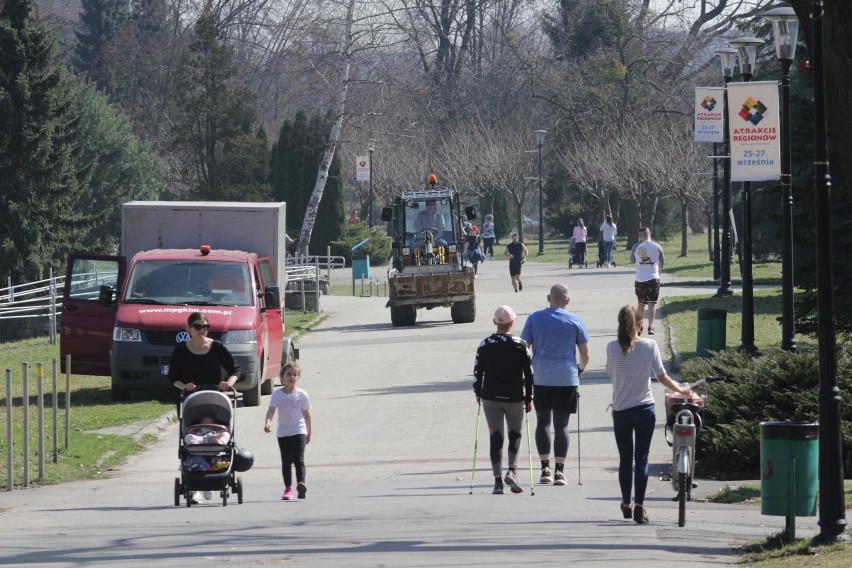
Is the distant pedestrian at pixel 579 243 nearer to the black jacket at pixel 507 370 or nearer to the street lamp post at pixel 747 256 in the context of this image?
the street lamp post at pixel 747 256

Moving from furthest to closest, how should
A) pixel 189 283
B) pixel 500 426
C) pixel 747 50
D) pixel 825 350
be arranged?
pixel 747 50 → pixel 189 283 → pixel 500 426 → pixel 825 350

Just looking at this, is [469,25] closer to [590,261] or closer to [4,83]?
[590,261]

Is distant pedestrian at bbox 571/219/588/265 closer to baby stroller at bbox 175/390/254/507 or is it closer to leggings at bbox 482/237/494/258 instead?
leggings at bbox 482/237/494/258

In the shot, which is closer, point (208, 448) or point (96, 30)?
point (208, 448)

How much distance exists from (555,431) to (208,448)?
335cm

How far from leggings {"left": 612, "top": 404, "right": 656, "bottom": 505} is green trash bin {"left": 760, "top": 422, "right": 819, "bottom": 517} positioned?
1.26 meters

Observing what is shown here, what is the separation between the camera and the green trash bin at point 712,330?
2288 centimetres

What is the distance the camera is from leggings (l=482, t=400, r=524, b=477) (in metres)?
13.6

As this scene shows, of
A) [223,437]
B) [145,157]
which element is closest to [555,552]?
[223,437]

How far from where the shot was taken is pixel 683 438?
11766 mm

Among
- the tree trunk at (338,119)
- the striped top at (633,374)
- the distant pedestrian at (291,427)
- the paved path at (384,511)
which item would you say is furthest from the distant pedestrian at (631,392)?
the tree trunk at (338,119)

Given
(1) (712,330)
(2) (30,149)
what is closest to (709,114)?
(1) (712,330)

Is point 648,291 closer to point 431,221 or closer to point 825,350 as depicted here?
point 431,221

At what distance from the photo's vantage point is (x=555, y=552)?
9734 mm
